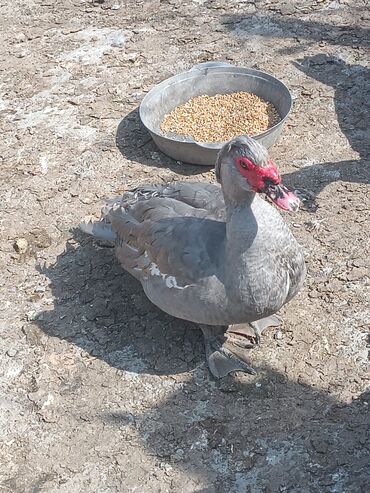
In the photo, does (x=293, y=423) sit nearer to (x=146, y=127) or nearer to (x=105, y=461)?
(x=105, y=461)

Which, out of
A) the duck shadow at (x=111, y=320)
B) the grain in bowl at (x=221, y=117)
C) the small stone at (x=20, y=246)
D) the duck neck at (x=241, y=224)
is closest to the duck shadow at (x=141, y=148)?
the grain in bowl at (x=221, y=117)

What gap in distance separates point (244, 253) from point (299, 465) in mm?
1103

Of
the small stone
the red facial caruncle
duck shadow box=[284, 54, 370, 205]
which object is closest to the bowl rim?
duck shadow box=[284, 54, 370, 205]

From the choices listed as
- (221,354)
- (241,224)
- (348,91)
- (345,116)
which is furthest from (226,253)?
(348,91)

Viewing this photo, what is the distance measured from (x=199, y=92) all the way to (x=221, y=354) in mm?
2775

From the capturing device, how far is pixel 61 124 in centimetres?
638

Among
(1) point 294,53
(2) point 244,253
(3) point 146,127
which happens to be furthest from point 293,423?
(1) point 294,53

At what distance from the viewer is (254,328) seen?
14.4ft

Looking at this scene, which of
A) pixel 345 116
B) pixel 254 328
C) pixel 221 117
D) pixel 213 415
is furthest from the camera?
pixel 345 116

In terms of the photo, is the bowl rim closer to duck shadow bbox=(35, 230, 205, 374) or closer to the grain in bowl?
the grain in bowl

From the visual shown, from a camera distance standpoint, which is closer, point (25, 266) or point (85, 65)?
point (25, 266)

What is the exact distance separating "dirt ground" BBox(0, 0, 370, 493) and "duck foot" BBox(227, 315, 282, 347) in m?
0.06

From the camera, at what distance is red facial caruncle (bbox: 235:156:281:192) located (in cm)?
366

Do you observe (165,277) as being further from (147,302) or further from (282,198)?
(282,198)
